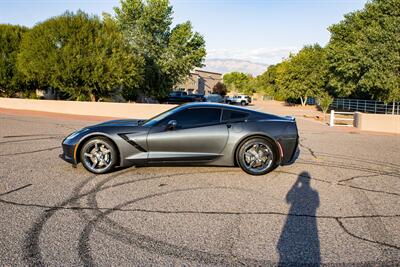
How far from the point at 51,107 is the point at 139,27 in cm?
1457

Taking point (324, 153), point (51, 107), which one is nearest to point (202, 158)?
point (324, 153)

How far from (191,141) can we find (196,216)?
2255 millimetres

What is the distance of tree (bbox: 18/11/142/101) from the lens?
80.0 feet

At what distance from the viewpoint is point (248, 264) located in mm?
3316

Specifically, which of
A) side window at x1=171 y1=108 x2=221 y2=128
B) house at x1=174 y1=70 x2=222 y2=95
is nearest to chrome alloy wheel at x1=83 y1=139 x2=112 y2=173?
side window at x1=171 y1=108 x2=221 y2=128

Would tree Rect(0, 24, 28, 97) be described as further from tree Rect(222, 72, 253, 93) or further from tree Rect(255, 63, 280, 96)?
tree Rect(222, 72, 253, 93)

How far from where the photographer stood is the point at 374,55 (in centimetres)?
2764

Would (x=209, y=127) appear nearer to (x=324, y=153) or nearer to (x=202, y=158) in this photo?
(x=202, y=158)

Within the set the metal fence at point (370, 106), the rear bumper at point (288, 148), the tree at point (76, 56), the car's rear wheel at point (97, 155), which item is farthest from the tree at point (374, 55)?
the car's rear wheel at point (97, 155)

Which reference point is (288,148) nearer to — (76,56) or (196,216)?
(196,216)

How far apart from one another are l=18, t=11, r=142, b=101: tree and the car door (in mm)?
19283

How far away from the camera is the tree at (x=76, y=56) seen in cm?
2439

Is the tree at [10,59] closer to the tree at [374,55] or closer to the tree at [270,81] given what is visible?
the tree at [374,55]

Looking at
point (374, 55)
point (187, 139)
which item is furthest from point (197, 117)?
point (374, 55)
